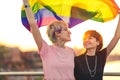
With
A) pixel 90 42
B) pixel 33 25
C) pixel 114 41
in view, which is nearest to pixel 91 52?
pixel 90 42

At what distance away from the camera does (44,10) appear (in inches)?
163

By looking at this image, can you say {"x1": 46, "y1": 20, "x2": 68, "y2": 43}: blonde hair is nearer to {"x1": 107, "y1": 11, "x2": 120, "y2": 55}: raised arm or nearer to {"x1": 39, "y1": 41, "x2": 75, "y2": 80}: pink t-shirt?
{"x1": 39, "y1": 41, "x2": 75, "y2": 80}: pink t-shirt

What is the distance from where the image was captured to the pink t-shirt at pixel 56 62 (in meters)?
3.76

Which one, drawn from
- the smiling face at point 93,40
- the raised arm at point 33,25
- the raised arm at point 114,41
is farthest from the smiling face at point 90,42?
the raised arm at point 33,25

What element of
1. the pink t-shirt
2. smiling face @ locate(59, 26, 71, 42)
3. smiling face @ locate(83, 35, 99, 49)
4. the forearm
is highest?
the forearm

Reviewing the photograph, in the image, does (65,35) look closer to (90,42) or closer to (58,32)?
(58,32)

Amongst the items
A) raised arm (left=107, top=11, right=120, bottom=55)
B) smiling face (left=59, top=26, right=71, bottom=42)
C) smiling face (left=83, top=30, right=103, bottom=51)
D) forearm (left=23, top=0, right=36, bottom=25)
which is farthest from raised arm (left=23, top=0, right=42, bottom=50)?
raised arm (left=107, top=11, right=120, bottom=55)

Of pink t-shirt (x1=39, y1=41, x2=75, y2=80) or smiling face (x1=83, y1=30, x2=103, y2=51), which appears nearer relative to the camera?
pink t-shirt (x1=39, y1=41, x2=75, y2=80)

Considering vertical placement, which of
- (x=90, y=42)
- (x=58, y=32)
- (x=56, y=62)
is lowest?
(x=56, y=62)

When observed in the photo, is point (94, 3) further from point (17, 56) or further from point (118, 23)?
point (17, 56)

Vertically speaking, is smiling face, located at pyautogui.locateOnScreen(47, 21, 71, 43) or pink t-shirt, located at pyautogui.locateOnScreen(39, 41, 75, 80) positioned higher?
smiling face, located at pyautogui.locateOnScreen(47, 21, 71, 43)

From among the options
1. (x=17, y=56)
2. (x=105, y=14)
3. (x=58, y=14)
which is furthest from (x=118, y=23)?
(x=17, y=56)

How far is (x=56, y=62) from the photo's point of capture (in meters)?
3.77

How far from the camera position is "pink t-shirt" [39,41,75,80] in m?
3.76
